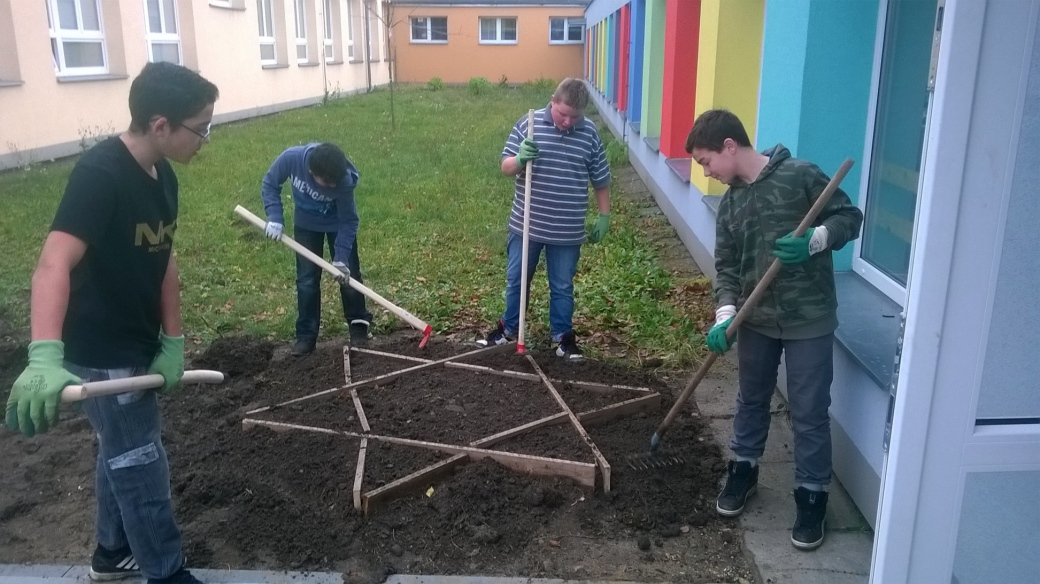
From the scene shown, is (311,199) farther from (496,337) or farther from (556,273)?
(556,273)

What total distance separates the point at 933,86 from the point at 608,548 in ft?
7.03

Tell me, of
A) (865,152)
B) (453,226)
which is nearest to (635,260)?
(453,226)

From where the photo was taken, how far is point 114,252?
8.14 ft

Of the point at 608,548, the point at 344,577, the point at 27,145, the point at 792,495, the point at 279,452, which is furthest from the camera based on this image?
the point at 27,145

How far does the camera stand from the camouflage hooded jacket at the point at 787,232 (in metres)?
3.10

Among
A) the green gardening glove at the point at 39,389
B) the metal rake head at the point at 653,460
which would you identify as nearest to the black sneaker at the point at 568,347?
the metal rake head at the point at 653,460

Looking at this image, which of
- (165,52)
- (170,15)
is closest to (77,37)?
(165,52)

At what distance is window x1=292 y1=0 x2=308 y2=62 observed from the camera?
24.0 metres

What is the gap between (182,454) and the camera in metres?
3.92

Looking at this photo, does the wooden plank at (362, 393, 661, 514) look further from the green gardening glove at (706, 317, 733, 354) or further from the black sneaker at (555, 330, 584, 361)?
the green gardening glove at (706, 317, 733, 354)

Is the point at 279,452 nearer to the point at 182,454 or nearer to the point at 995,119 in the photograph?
the point at 182,454

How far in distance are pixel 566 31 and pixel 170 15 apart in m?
21.4

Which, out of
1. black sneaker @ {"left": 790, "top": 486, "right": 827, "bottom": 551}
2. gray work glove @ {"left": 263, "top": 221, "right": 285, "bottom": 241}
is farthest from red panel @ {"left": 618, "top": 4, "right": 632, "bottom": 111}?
black sneaker @ {"left": 790, "top": 486, "right": 827, "bottom": 551}

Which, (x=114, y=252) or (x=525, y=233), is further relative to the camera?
(x=525, y=233)
